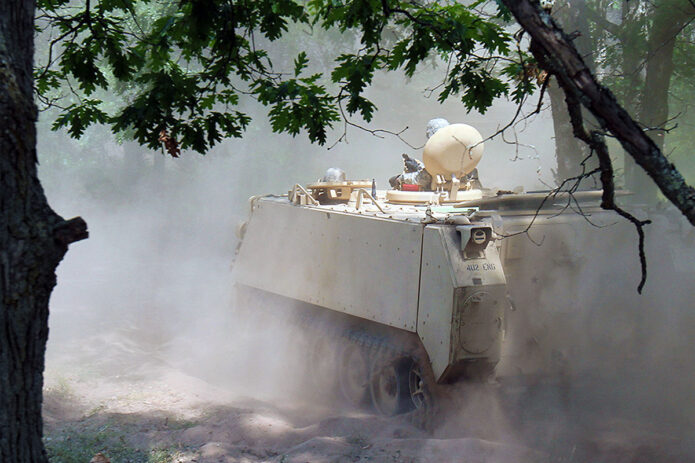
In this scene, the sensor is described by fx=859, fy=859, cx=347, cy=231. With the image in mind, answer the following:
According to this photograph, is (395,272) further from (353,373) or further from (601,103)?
(601,103)

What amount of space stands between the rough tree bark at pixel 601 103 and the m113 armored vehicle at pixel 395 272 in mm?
3660

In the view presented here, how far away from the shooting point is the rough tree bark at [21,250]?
3.29 metres

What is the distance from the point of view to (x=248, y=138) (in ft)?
103

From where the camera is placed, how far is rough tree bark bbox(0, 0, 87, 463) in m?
3.29

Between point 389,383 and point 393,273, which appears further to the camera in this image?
point 389,383

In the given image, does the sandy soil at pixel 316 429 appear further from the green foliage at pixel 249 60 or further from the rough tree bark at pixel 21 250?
the rough tree bark at pixel 21 250

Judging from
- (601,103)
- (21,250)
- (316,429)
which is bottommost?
(316,429)

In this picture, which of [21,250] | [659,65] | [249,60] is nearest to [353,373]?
[249,60]

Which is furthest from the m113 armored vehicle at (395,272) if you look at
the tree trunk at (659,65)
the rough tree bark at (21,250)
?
the tree trunk at (659,65)

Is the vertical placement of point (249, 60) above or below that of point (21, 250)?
above

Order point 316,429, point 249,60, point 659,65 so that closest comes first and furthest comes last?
point 249,60 < point 316,429 < point 659,65

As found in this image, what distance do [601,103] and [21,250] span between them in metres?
2.32

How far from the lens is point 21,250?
3.31 m

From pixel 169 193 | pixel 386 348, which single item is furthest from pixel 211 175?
pixel 386 348
